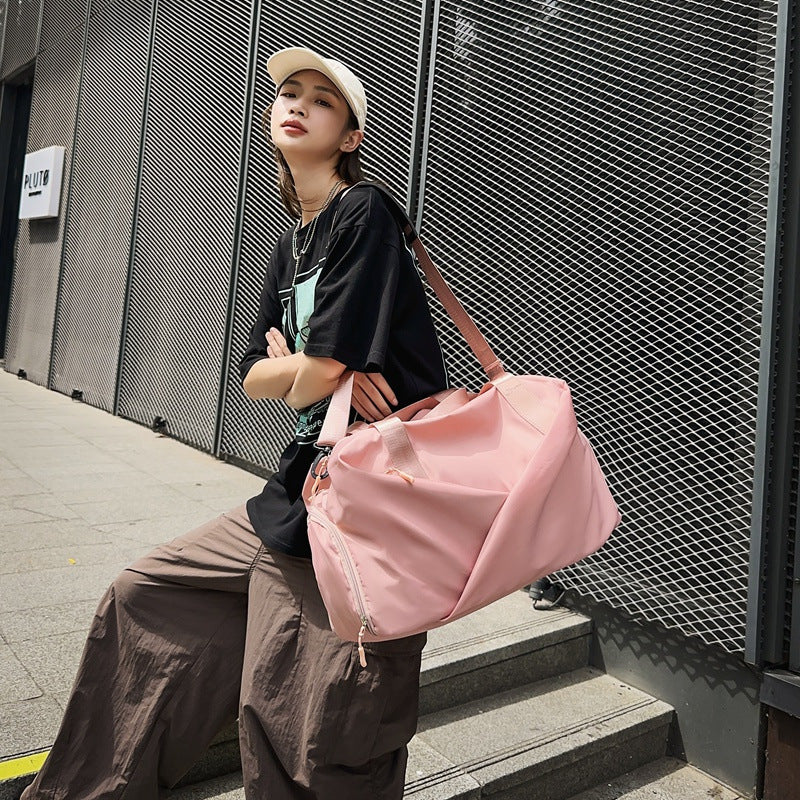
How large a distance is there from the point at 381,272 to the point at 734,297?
2060 mm

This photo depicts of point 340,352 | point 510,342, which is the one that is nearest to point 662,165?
point 510,342

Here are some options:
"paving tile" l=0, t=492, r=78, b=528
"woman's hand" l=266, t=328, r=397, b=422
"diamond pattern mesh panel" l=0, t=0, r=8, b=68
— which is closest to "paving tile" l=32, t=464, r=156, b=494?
"paving tile" l=0, t=492, r=78, b=528

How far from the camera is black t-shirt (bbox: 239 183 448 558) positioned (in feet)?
5.18

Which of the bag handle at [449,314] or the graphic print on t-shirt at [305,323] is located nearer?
the bag handle at [449,314]

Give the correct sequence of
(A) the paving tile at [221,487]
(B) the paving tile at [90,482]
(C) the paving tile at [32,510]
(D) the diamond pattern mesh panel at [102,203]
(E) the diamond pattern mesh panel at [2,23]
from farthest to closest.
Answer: (E) the diamond pattern mesh panel at [2,23], (D) the diamond pattern mesh panel at [102,203], (A) the paving tile at [221,487], (B) the paving tile at [90,482], (C) the paving tile at [32,510]

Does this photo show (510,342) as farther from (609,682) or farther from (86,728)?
(86,728)

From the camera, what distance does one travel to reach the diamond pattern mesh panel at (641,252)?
317cm

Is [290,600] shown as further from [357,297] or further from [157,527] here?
[157,527]

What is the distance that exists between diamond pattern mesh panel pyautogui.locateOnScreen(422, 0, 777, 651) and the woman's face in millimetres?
1985

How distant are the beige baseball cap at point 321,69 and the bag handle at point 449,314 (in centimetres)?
22

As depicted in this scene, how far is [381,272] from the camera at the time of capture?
1628 millimetres

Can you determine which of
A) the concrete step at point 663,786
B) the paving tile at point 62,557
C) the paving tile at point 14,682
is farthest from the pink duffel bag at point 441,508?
the paving tile at point 62,557

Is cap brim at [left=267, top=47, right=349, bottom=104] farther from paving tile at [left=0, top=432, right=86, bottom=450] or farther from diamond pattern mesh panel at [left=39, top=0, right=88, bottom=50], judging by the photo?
diamond pattern mesh panel at [left=39, top=0, right=88, bottom=50]

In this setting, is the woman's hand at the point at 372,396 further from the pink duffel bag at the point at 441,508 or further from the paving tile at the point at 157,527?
the paving tile at the point at 157,527
